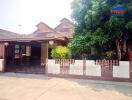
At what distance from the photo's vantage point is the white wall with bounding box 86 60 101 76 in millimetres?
10047

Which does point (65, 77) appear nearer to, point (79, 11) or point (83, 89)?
point (83, 89)

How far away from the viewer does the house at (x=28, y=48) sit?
41.4ft

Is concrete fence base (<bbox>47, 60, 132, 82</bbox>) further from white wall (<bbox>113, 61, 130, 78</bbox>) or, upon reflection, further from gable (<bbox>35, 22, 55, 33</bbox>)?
gable (<bbox>35, 22, 55, 33</bbox>)

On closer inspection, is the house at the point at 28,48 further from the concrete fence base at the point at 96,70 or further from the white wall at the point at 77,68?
the white wall at the point at 77,68

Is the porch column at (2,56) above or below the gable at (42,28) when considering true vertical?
below

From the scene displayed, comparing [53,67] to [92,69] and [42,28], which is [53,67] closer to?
[92,69]

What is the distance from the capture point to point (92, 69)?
10.2 metres

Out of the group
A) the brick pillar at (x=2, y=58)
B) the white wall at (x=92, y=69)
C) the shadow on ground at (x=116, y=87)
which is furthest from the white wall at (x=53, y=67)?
the brick pillar at (x=2, y=58)

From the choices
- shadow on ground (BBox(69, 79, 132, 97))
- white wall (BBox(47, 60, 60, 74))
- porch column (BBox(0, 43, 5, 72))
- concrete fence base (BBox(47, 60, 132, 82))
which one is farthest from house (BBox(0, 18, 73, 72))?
shadow on ground (BBox(69, 79, 132, 97))

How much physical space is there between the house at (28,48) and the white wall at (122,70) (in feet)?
15.1

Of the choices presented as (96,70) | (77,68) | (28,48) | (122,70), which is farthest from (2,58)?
(122,70)

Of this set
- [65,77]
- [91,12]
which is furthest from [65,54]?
[91,12]

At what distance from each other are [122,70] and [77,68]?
102 inches

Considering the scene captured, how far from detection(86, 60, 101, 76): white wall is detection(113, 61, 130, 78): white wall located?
89 cm
